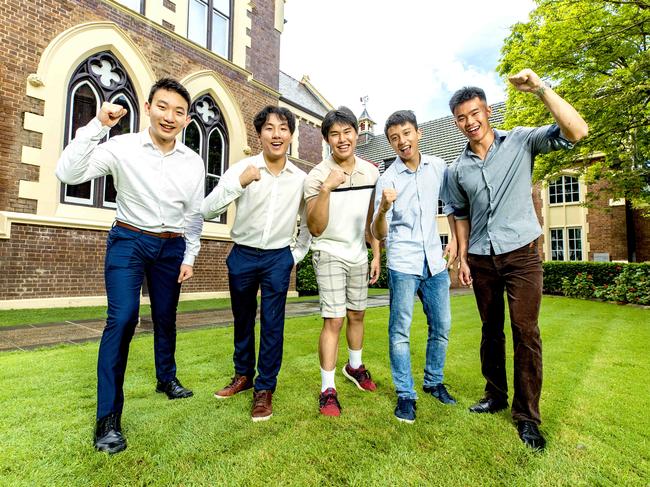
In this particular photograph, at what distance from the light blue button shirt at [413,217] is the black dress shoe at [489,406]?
3.16ft

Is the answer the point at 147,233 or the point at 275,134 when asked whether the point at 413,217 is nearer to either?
the point at 275,134

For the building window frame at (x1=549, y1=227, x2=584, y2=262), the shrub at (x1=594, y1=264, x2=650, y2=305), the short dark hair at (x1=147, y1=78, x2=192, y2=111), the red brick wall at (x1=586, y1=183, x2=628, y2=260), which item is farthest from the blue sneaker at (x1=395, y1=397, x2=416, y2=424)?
the building window frame at (x1=549, y1=227, x2=584, y2=262)

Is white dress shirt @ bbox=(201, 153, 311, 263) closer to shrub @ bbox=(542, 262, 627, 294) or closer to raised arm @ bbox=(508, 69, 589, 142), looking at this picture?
raised arm @ bbox=(508, 69, 589, 142)

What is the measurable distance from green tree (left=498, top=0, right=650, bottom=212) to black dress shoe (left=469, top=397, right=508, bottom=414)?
357 inches

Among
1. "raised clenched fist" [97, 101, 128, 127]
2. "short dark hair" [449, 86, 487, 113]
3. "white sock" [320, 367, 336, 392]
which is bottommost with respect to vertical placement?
"white sock" [320, 367, 336, 392]

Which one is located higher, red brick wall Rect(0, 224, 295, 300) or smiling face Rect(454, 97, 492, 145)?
smiling face Rect(454, 97, 492, 145)

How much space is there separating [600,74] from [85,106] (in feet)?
40.9

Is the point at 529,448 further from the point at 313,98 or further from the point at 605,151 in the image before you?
the point at 313,98

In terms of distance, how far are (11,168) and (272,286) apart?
702cm

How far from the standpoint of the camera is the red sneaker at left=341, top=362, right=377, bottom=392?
2990 mm

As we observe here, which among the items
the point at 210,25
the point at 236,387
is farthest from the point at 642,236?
A: the point at 236,387

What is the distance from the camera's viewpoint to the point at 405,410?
95.2 inches

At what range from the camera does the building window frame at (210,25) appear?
398 inches

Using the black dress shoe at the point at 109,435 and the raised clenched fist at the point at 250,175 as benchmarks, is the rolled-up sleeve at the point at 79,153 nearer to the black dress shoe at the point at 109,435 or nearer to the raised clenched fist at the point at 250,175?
the raised clenched fist at the point at 250,175
